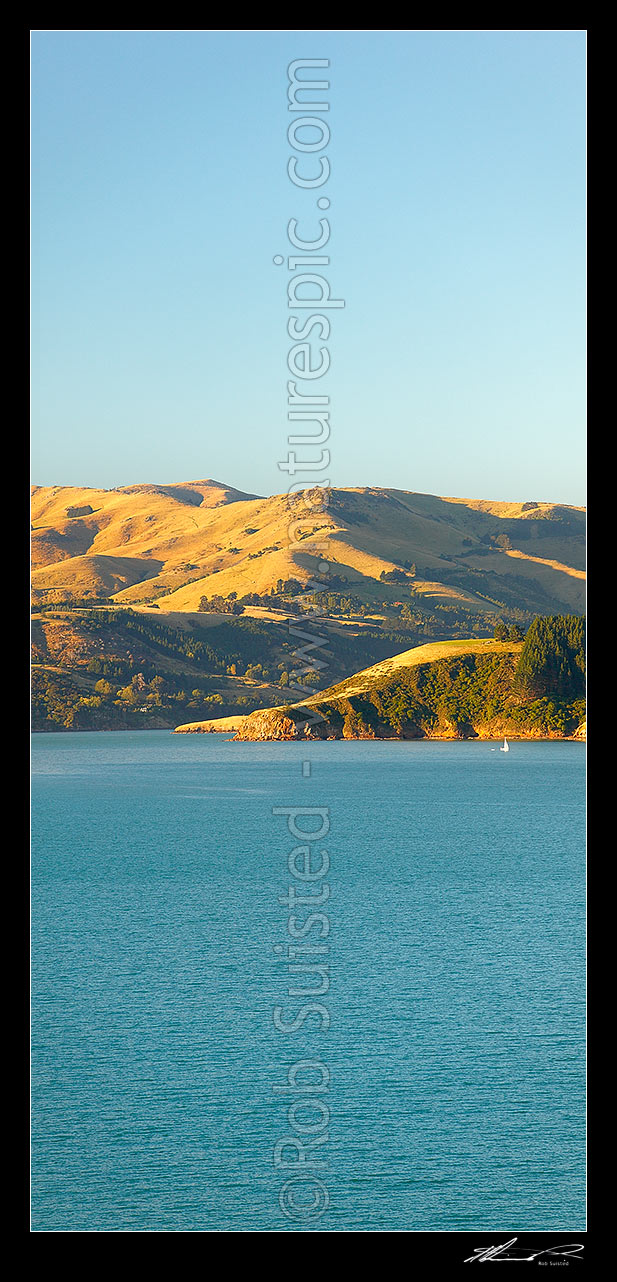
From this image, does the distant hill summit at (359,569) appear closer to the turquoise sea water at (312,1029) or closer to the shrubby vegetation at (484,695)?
the shrubby vegetation at (484,695)

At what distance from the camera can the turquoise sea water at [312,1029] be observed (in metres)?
21.1

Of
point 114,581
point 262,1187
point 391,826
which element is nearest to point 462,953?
point 262,1187

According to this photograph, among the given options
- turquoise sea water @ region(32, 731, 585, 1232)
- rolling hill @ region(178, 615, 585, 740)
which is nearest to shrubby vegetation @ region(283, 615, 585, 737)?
rolling hill @ region(178, 615, 585, 740)

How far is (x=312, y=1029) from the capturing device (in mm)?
33781

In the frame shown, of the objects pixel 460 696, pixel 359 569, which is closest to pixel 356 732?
pixel 460 696

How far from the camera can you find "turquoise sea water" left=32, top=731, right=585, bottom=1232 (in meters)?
21.1

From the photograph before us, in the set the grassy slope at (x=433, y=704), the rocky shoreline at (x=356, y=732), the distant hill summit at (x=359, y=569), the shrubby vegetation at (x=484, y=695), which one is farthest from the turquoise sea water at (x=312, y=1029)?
the distant hill summit at (x=359, y=569)

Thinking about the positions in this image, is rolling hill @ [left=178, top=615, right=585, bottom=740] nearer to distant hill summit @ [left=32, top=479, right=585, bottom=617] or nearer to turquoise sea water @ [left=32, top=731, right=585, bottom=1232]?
distant hill summit @ [left=32, top=479, right=585, bottom=617]

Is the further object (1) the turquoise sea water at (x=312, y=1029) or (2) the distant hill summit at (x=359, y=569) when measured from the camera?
(2) the distant hill summit at (x=359, y=569)
